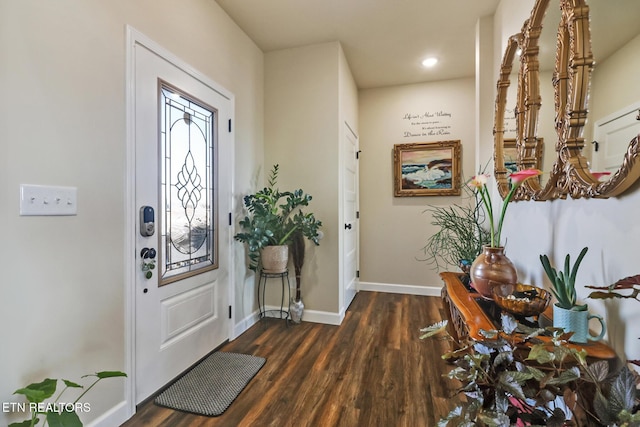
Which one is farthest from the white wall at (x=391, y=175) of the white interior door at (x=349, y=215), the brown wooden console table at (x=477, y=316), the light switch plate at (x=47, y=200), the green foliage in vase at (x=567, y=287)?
the light switch plate at (x=47, y=200)

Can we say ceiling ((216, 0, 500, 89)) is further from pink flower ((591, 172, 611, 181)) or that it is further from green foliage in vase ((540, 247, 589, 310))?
green foliage in vase ((540, 247, 589, 310))

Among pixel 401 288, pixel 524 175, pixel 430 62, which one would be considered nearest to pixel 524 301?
pixel 524 175

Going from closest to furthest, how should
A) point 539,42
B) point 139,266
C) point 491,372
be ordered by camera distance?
point 491,372, point 539,42, point 139,266

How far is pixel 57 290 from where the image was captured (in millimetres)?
1307

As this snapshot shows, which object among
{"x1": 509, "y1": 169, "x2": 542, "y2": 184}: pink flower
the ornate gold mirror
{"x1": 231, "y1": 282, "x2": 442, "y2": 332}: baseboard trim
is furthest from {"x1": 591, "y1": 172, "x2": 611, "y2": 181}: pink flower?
{"x1": 231, "y1": 282, "x2": 442, "y2": 332}: baseboard trim

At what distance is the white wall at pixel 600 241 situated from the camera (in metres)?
0.91

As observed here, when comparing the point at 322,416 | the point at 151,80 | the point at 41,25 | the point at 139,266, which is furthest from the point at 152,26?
the point at 322,416

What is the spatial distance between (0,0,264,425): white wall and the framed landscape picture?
3020mm

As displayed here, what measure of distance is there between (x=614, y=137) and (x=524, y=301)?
716 millimetres

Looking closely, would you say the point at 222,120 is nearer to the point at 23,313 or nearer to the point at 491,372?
the point at 23,313

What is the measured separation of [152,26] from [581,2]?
7.20ft

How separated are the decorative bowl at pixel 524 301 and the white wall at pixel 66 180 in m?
1.96

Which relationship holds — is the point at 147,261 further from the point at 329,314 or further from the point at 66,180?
the point at 329,314

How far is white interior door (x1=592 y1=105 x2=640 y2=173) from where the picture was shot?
90 cm
